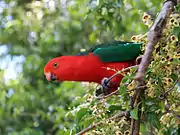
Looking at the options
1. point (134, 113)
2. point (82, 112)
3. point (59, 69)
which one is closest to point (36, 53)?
point (59, 69)

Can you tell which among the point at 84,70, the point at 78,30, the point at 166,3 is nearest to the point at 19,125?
the point at 78,30

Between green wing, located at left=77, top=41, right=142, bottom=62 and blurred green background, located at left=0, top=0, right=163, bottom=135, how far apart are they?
0.68 metres

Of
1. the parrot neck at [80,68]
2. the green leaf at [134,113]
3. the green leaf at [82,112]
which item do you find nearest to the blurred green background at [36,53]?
the parrot neck at [80,68]

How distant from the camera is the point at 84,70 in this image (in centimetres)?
193

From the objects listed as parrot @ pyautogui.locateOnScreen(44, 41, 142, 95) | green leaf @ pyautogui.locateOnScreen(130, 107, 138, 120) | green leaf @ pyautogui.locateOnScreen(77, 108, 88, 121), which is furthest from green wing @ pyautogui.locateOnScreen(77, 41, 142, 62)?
green leaf @ pyautogui.locateOnScreen(130, 107, 138, 120)

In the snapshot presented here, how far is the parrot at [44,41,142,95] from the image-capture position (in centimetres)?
178

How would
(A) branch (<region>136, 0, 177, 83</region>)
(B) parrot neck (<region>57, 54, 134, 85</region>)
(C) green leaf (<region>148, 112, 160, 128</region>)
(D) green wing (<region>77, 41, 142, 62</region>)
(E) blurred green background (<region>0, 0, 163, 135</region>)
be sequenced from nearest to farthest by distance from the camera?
1. (A) branch (<region>136, 0, 177, 83</region>)
2. (C) green leaf (<region>148, 112, 160, 128</region>)
3. (D) green wing (<region>77, 41, 142, 62</region>)
4. (B) parrot neck (<region>57, 54, 134, 85</region>)
5. (E) blurred green background (<region>0, 0, 163, 135</region>)

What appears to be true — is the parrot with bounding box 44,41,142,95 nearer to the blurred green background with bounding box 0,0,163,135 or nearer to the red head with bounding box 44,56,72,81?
the red head with bounding box 44,56,72,81

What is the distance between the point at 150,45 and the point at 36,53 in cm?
247

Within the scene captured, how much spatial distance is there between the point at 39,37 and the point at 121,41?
186cm

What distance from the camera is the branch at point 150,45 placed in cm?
100

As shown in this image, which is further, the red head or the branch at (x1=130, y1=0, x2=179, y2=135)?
the red head

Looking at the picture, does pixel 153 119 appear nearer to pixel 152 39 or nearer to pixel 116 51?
pixel 152 39

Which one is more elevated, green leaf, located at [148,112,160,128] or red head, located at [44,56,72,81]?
green leaf, located at [148,112,160,128]
